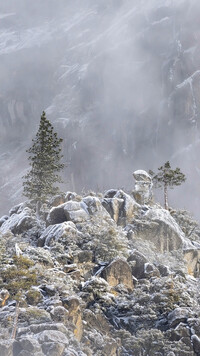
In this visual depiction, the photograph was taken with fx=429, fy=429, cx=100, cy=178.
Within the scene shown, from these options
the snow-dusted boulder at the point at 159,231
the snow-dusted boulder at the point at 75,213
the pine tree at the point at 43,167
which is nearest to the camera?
the snow-dusted boulder at the point at 75,213

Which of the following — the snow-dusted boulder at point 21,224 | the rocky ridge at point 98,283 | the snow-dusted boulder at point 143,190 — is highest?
the snow-dusted boulder at point 143,190

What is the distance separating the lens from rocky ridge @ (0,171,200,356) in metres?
25.0

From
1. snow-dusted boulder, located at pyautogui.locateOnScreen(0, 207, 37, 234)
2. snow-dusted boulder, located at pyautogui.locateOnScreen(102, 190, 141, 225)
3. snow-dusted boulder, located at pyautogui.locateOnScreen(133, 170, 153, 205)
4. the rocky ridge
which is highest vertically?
snow-dusted boulder, located at pyautogui.locateOnScreen(133, 170, 153, 205)

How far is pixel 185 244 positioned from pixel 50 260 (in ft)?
52.2

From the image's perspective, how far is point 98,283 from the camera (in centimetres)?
3005

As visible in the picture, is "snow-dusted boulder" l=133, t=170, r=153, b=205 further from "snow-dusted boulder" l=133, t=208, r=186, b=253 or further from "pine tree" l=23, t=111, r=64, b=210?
"pine tree" l=23, t=111, r=64, b=210

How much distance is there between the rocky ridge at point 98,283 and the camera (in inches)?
986

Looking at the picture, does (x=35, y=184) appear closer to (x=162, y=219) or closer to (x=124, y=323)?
(x=162, y=219)

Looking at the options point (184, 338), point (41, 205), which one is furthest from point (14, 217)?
point (184, 338)

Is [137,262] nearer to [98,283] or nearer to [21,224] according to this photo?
[98,283]

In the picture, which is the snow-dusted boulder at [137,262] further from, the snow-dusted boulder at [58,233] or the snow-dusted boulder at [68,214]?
the snow-dusted boulder at [68,214]

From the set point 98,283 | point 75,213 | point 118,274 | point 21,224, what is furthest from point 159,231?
point 21,224

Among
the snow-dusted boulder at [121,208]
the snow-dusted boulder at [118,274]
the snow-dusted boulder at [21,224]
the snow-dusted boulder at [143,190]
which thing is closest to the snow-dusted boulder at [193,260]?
the snow-dusted boulder at [121,208]

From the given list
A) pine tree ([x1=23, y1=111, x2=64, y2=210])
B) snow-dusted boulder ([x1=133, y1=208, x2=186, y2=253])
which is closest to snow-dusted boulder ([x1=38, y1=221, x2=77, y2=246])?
snow-dusted boulder ([x1=133, y1=208, x2=186, y2=253])
